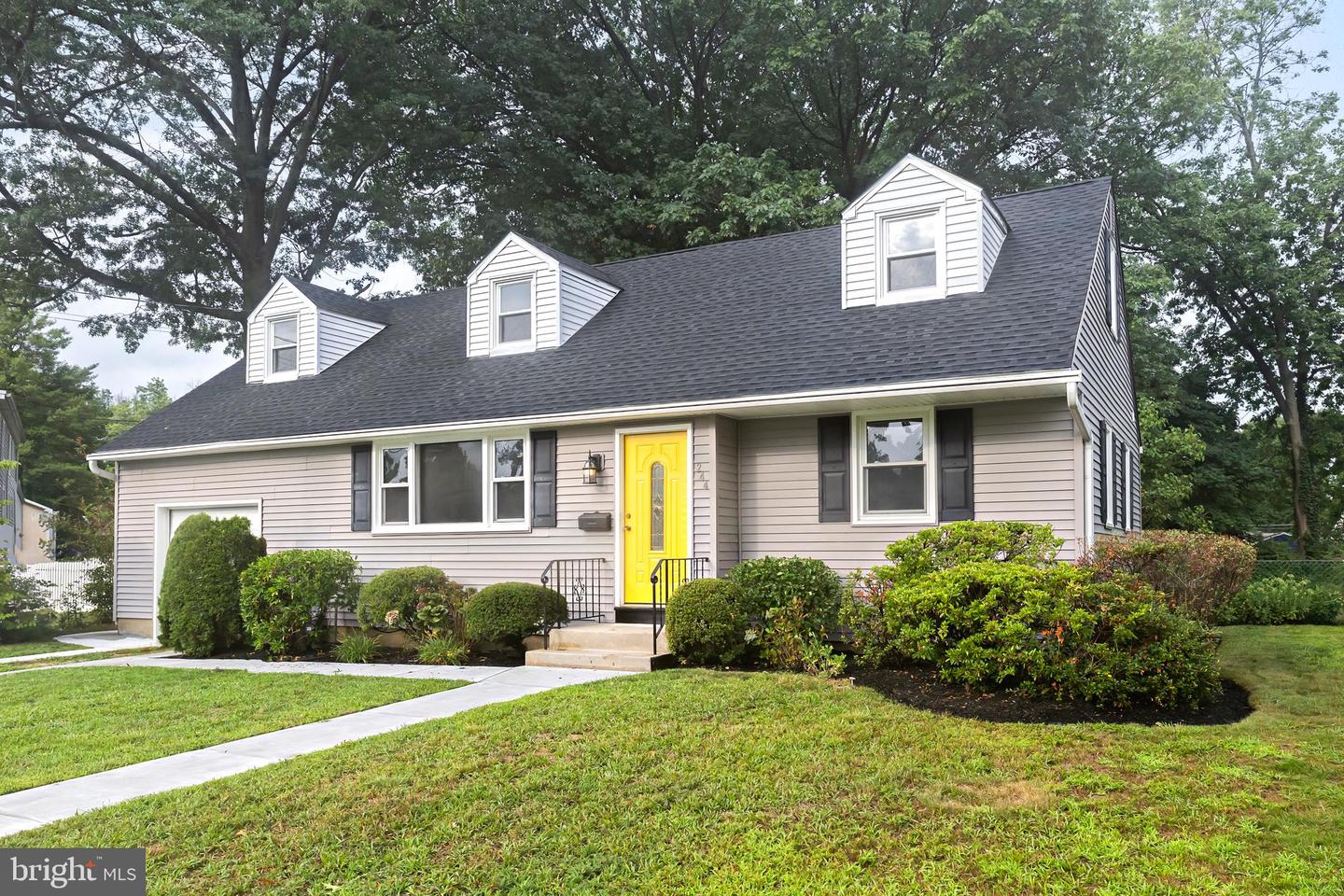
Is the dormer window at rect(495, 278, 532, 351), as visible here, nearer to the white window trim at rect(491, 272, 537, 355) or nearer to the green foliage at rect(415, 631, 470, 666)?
the white window trim at rect(491, 272, 537, 355)

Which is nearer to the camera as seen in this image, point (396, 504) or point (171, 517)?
point (396, 504)

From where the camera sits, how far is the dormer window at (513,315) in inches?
562

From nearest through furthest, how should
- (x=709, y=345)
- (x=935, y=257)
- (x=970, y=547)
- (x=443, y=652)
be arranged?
(x=970, y=547), (x=443, y=652), (x=935, y=257), (x=709, y=345)

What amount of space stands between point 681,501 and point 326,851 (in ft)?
22.6

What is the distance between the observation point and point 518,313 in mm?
14352

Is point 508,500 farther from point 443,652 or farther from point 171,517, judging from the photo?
point 171,517

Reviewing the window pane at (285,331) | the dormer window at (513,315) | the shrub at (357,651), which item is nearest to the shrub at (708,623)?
the shrub at (357,651)

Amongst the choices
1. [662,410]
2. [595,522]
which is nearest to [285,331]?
[595,522]

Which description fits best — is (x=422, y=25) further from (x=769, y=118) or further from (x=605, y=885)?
(x=605, y=885)

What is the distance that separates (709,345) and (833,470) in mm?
2623

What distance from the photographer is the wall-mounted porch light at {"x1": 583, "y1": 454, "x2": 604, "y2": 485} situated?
11688 millimetres

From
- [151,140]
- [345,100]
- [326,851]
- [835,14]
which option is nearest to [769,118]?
[835,14]
